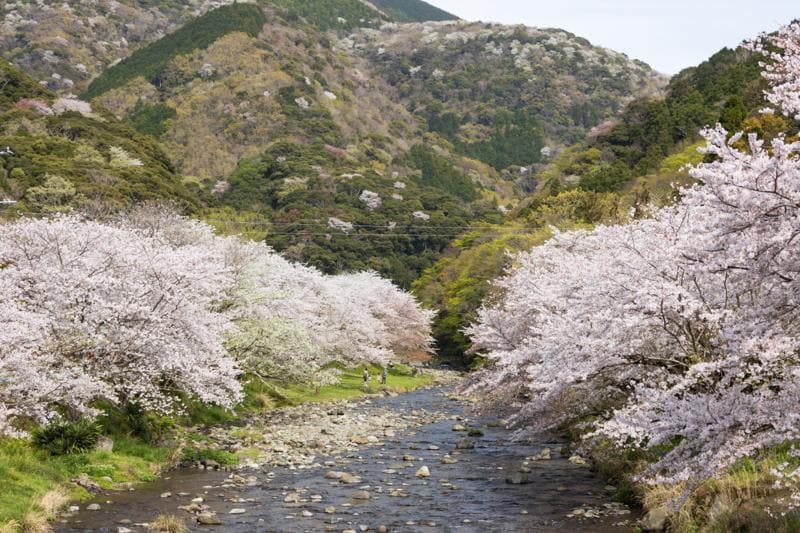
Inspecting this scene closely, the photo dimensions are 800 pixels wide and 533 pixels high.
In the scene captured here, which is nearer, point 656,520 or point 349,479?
point 656,520

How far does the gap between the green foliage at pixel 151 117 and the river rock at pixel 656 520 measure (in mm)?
149728

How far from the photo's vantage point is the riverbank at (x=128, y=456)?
A: 1644 centimetres

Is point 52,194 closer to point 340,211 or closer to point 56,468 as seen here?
point 56,468

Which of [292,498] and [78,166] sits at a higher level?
[292,498]

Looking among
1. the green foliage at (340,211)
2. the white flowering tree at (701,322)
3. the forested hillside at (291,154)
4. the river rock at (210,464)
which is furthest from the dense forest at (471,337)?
the forested hillside at (291,154)

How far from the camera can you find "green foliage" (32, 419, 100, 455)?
19641 mm

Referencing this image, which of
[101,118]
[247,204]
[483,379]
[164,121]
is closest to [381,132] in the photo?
[164,121]

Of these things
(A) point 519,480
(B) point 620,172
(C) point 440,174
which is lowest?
(A) point 519,480

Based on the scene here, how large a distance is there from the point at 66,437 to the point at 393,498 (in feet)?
29.3

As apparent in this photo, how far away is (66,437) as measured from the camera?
19.9m

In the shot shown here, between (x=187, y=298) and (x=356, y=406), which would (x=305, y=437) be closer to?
(x=187, y=298)

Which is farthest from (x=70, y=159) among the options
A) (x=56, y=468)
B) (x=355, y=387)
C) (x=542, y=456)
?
(x=542, y=456)

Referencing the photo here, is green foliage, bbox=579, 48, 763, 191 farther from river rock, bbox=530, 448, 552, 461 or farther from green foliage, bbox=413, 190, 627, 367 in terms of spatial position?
river rock, bbox=530, 448, 552, 461

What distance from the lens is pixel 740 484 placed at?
14.2 metres
